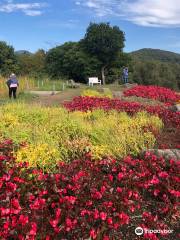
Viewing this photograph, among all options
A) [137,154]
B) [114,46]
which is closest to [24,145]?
[137,154]

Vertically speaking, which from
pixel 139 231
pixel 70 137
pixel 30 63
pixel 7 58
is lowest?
pixel 139 231

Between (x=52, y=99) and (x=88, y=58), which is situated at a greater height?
(x=88, y=58)

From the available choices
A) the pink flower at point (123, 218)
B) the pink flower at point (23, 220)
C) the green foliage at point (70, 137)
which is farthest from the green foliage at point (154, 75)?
the pink flower at point (23, 220)

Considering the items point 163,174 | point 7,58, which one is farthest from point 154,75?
point 163,174

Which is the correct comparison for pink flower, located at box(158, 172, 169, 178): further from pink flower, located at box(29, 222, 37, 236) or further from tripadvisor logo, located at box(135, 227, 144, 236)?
pink flower, located at box(29, 222, 37, 236)

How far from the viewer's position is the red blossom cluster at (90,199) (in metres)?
3.98

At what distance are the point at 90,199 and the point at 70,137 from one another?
264cm

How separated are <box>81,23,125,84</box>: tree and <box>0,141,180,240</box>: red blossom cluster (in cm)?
2897

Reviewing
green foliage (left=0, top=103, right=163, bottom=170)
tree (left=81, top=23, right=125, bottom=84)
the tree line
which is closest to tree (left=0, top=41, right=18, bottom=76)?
the tree line

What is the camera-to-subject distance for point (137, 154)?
632 cm

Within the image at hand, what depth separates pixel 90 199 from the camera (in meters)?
4.51

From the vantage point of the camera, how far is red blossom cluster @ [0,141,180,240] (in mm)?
3980

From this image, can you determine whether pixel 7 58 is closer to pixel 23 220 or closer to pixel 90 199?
pixel 90 199

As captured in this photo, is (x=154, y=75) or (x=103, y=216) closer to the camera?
(x=103, y=216)
